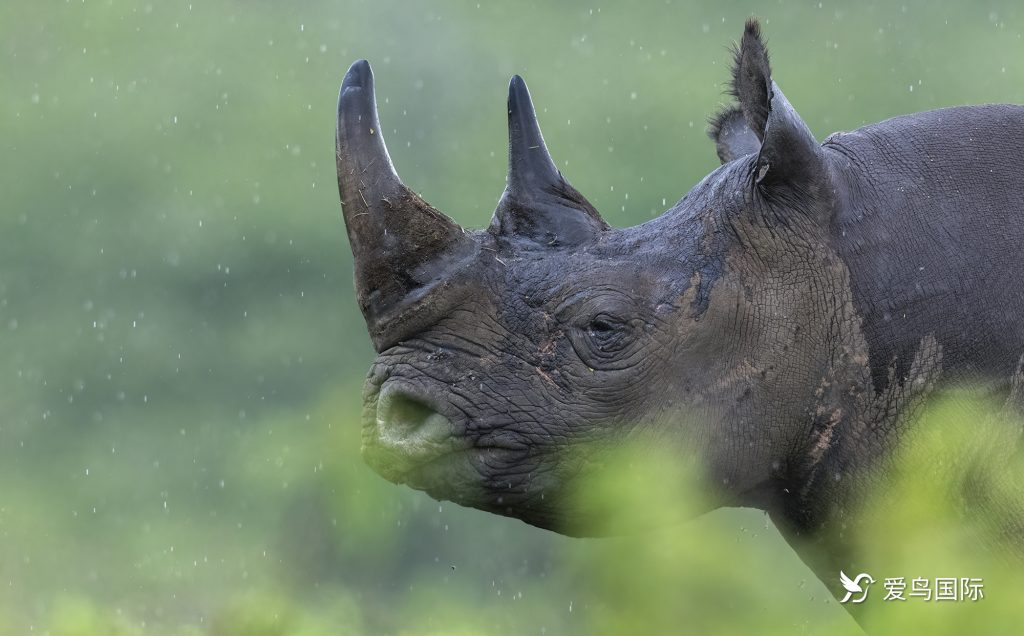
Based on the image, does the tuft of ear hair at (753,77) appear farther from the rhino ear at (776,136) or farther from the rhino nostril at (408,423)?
the rhino nostril at (408,423)

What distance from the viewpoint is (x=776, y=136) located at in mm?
3227

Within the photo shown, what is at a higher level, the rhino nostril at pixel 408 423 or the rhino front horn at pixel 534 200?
the rhino front horn at pixel 534 200

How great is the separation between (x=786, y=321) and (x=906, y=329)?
0.22 meters

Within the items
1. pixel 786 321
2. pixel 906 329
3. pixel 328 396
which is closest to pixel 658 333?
pixel 786 321

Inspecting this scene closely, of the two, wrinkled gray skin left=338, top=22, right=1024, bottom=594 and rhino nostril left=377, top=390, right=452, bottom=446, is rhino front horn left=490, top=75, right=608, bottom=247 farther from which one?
rhino nostril left=377, top=390, right=452, bottom=446

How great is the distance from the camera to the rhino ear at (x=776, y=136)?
321 centimetres

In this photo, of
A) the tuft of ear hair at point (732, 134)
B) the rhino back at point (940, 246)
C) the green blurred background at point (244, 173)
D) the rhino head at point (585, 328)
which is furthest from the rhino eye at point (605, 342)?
the green blurred background at point (244, 173)

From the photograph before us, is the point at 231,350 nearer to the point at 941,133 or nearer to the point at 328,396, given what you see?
the point at 941,133

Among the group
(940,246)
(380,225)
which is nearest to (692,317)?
(940,246)

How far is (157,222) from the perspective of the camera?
39.8 feet

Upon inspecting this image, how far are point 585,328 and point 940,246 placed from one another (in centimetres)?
68

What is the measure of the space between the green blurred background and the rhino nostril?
5.74m

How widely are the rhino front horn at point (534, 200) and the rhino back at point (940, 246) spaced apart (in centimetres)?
50

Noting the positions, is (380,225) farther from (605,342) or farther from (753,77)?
(753,77)
